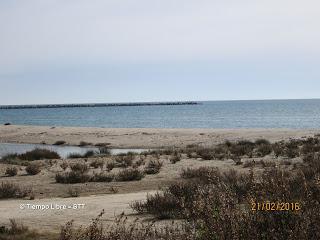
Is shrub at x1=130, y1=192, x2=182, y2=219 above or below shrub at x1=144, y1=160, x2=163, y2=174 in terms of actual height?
above

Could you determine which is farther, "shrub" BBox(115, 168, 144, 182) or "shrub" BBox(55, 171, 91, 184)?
"shrub" BBox(115, 168, 144, 182)

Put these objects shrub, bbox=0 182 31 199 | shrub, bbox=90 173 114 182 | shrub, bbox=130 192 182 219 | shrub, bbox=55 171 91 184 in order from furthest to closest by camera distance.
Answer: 1. shrub, bbox=90 173 114 182
2. shrub, bbox=55 171 91 184
3. shrub, bbox=0 182 31 199
4. shrub, bbox=130 192 182 219

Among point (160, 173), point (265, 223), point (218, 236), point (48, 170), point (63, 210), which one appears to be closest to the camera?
point (218, 236)

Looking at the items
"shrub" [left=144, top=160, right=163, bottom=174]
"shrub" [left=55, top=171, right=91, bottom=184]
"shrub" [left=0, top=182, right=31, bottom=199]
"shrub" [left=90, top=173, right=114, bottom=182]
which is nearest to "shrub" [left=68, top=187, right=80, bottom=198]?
"shrub" [left=0, top=182, right=31, bottom=199]

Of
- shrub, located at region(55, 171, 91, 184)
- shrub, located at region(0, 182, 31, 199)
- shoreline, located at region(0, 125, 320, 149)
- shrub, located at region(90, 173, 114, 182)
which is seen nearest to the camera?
shrub, located at region(0, 182, 31, 199)

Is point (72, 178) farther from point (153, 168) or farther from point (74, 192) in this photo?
point (153, 168)

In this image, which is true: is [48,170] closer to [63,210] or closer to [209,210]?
[63,210]

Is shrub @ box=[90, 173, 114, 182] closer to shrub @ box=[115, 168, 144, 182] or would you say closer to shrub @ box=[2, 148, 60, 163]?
shrub @ box=[115, 168, 144, 182]

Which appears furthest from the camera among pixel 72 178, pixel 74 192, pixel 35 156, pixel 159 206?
pixel 35 156

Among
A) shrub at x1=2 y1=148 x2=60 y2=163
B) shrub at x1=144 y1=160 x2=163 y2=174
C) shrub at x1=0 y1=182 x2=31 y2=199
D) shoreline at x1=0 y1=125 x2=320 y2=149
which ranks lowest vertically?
shoreline at x1=0 y1=125 x2=320 y2=149

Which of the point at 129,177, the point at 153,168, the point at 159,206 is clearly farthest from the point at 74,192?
the point at 153,168

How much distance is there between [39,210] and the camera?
1011 centimetres

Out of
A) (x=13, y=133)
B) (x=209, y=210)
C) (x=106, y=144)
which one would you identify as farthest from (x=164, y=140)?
(x=209, y=210)

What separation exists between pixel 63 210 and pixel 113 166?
9610mm
